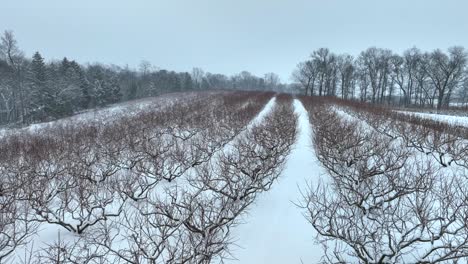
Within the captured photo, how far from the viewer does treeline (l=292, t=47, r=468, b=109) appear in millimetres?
52125

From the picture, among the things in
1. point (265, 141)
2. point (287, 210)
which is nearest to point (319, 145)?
point (265, 141)

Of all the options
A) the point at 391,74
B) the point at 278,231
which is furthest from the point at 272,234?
the point at 391,74

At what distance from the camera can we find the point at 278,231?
7.20 metres

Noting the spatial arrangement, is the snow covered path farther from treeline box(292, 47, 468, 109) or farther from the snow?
treeline box(292, 47, 468, 109)

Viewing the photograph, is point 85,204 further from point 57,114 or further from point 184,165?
point 57,114

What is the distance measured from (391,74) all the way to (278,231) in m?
68.5

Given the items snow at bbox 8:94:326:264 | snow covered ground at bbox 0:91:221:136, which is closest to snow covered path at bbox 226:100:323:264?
snow at bbox 8:94:326:264

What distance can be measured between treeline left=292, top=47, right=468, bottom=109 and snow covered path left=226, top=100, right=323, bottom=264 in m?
56.4

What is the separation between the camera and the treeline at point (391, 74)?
52.1 m

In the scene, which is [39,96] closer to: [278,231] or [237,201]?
[237,201]

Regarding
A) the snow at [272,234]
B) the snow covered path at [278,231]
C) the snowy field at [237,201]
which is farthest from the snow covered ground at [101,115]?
the snow covered path at [278,231]

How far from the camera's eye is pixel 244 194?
7.73 m

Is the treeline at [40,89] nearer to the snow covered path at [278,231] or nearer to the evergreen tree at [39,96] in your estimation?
the evergreen tree at [39,96]

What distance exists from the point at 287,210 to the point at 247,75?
13016 centimetres
